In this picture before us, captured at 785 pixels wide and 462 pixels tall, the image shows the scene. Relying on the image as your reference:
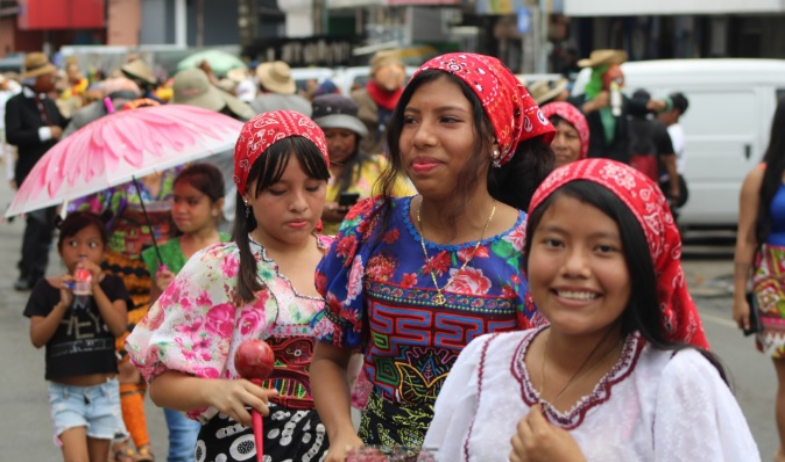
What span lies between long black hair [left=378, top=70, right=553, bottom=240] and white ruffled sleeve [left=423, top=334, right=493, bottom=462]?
1.90 ft

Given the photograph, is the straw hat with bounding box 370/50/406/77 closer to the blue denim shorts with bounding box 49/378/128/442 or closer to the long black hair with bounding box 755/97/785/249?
the long black hair with bounding box 755/97/785/249

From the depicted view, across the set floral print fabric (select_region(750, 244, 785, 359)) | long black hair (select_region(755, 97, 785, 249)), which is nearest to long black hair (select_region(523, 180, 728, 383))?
floral print fabric (select_region(750, 244, 785, 359))

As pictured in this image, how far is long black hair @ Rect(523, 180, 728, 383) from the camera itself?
2.70 metres

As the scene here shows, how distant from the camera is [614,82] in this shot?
11266 mm

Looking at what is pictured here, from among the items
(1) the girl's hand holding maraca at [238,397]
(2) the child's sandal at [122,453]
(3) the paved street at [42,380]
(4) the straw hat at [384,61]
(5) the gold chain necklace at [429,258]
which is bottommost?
(3) the paved street at [42,380]

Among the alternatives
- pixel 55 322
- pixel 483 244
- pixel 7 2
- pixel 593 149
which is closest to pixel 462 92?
pixel 483 244

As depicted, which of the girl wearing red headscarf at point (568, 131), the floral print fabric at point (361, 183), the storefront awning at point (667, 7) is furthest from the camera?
the storefront awning at point (667, 7)

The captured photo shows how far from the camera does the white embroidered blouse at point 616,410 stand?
2.64m

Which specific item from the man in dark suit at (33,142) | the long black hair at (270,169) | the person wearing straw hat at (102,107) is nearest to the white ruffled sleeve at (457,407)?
the long black hair at (270,169)

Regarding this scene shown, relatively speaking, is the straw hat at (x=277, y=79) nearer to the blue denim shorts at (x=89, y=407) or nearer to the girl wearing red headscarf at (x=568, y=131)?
the girl wearing red headscarf at (x=568, y=131)

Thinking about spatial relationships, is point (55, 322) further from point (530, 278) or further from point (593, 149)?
point (593, 149)

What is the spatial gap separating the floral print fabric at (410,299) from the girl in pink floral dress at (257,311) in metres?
0.50

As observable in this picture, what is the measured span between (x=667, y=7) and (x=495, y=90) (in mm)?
21654

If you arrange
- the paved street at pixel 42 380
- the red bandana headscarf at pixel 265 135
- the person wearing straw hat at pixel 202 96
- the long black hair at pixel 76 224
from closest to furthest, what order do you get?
1. the red bandana headscarf at pixel 265 135
2. the long black hair at pixel 76 224
3. the paved street at pixel 42 380
4. the person wearing straw hat at pixel 202 96
